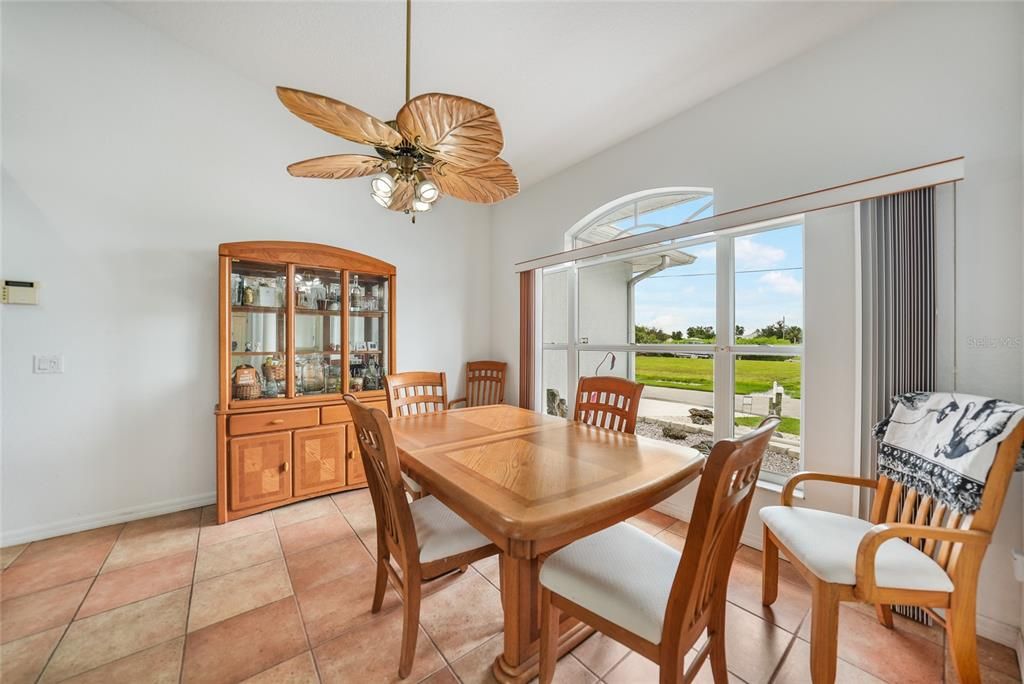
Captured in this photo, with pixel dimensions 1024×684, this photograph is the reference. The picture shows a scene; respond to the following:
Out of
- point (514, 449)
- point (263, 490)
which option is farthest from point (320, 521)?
point (514, 449)

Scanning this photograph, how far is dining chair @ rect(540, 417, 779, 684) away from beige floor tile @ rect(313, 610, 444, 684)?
0.53m

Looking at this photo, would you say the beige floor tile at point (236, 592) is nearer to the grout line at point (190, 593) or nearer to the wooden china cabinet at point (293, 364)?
the grout line at point (190, 593)

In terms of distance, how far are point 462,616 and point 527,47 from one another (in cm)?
307

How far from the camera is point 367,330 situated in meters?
3.28

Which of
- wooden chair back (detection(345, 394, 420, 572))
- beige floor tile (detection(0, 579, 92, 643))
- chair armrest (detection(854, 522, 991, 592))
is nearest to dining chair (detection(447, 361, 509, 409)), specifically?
wooden chair back (detection(345, 394, 420, 572))

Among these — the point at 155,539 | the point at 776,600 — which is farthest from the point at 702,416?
the point at 155,539

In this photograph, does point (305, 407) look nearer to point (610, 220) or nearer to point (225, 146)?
point (225, 146)

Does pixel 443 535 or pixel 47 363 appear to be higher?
pixel 47 363

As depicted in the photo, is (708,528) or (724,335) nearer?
(708,528)

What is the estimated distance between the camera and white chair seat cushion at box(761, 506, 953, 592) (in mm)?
1250

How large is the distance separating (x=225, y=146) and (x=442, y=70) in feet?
5.83

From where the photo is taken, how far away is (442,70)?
2404 mm

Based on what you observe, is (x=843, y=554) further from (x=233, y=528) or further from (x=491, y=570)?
(x=233, y=528)

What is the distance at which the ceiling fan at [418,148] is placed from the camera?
1158 millimetres
